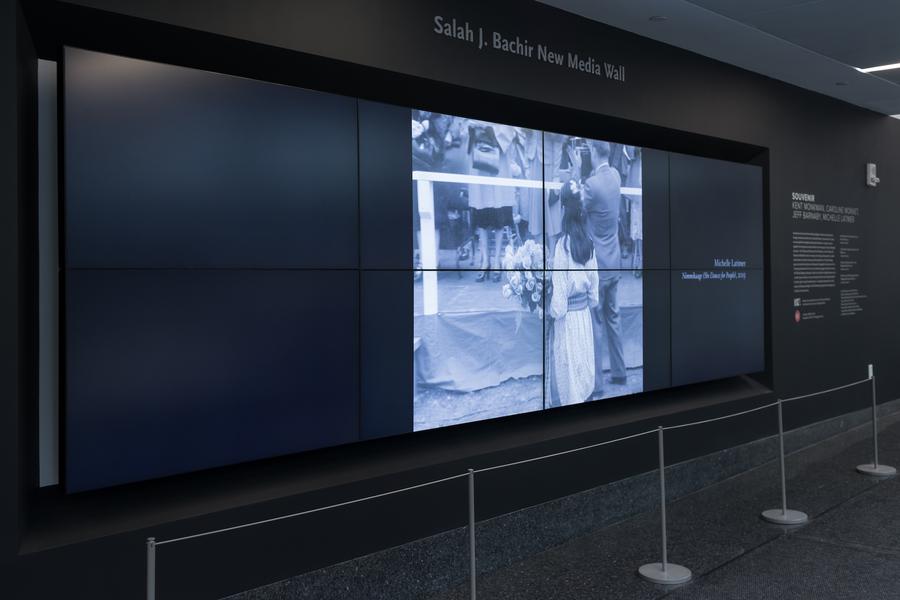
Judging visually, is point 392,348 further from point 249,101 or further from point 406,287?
point 249,101

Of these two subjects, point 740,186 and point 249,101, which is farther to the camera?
point 740,186

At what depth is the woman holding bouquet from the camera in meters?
5.43

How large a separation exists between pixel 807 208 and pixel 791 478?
2.93 meters

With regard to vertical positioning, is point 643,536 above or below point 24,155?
below

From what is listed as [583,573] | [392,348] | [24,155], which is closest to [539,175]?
[392,348]

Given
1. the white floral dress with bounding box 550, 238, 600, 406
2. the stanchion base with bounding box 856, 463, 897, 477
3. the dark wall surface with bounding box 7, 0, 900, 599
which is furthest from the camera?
the stanchion base with bounding box 856, 463, 897, 477

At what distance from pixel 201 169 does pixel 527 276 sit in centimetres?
236

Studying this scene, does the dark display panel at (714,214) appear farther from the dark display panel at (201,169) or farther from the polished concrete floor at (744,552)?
the dark display panel at (201,169)

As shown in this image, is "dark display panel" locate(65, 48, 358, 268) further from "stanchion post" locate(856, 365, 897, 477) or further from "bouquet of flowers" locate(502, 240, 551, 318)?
"stanchion post" locate(856, 365, 897, 477)

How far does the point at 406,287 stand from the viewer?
4496 millimetres

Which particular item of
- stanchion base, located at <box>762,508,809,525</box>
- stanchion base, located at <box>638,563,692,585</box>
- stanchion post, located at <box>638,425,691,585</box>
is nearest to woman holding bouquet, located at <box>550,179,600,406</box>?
stanchion post, located at <box>638,425,691,585</box>

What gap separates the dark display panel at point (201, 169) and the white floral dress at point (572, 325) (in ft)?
5.85

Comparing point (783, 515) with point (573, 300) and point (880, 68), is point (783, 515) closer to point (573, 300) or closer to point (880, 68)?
point (573, 300)

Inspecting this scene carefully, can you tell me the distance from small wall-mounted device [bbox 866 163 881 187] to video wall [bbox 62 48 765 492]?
4605 millimetres
